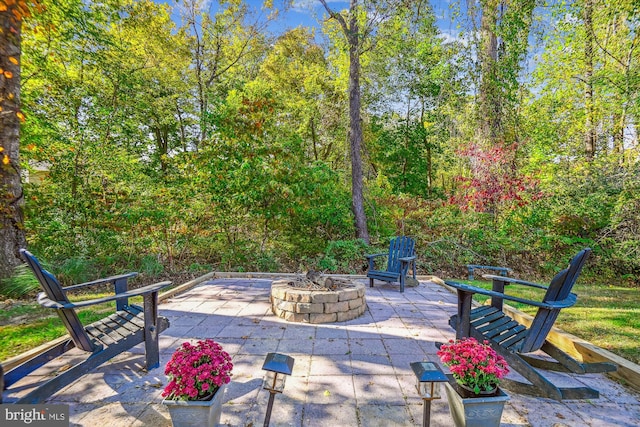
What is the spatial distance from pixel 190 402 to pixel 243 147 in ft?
18.0

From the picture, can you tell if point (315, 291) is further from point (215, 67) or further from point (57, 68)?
point (215, 67)

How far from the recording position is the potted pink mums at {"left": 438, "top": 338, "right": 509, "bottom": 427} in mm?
1518

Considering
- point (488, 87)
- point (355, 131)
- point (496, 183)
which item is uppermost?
point (488, 87)

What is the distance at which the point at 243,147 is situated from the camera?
6328 millimetres

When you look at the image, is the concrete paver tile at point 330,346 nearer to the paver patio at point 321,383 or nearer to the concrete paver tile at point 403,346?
the paver patio at point 321,383

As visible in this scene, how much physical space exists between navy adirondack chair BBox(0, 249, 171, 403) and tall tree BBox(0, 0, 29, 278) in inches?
125

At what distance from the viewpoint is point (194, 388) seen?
150 cm

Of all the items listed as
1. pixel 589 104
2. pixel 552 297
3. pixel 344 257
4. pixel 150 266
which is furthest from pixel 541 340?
pixel 589 104

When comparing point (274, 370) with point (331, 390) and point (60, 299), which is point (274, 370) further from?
point (60, 299)

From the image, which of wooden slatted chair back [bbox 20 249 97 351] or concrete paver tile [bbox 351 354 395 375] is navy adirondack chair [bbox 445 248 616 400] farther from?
wooden slatted chair back [bbox 20 249 97 351]

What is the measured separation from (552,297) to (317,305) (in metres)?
2.19

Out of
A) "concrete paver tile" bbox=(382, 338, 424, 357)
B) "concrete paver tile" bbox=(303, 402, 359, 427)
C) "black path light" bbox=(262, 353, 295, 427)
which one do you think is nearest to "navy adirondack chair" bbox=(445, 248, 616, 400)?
"concrete paver tile" bbox=(382, 338, 424, 357)

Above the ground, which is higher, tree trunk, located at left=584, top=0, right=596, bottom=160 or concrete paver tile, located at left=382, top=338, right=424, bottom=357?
tree trunk, located at left=584, top=0, right=596, bottom=160

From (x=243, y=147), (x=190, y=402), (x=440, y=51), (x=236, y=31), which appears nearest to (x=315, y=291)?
(x=190, y=402)
